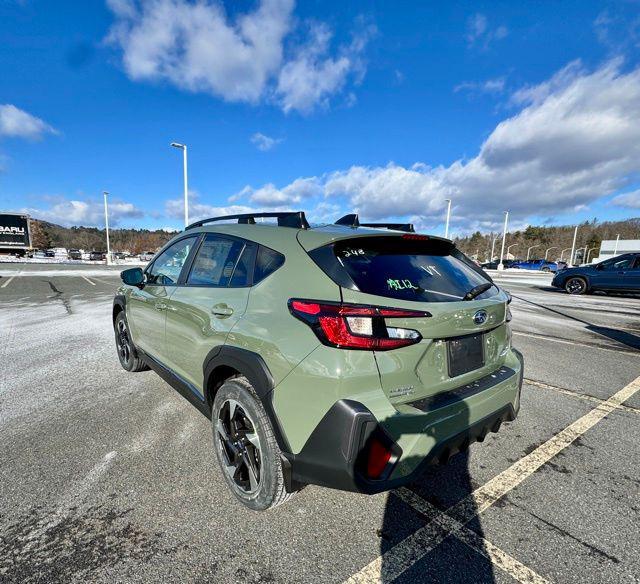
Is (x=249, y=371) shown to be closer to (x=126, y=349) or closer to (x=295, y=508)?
(x=295, y=508)

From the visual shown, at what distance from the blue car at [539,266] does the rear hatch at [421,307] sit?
178ft

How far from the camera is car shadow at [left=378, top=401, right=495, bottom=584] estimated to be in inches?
66.2

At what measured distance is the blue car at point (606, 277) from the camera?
12836mm

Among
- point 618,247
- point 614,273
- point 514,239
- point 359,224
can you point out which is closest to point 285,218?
point 359,224

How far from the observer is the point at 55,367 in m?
4.46

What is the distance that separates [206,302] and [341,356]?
125 centimetres

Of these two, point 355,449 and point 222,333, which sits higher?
point 222,333

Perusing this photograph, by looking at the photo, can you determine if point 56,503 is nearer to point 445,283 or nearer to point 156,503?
point 156,503

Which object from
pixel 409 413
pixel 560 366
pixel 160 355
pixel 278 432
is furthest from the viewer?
pixel 560 366

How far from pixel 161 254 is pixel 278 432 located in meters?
2.63

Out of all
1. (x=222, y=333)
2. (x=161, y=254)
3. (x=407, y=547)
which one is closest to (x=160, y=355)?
(x=161, y=254)

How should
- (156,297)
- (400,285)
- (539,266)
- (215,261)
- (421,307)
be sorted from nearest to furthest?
(421,307)
(400,285)
(215,261)
(156,297)
(539,266)

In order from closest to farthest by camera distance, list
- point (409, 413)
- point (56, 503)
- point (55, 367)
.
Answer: point (409, 413), point (56, 503), point (55, 367)

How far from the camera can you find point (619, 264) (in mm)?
13266
